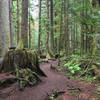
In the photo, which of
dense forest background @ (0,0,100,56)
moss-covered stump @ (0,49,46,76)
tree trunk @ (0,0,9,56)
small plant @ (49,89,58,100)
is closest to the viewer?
small plant @ (49,89,58,100)

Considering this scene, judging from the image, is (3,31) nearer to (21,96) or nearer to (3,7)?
(3,7)

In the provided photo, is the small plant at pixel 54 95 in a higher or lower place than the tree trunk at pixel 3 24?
lower

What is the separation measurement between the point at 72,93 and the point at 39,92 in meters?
1.35

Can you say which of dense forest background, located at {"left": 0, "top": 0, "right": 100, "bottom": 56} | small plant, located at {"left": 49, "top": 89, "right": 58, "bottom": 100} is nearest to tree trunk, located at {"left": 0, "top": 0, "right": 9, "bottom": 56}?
dense forest background, located at {"left": 0, "top": 0, "right": 100, "bottom": 56}

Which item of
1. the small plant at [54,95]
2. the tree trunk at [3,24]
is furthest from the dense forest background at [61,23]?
the small plant at [54,95]

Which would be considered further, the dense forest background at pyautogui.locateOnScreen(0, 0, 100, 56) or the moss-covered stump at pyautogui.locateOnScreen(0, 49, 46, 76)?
the dense forest background at pyautogui.locateOnScreen(0, 0, 100, 56)

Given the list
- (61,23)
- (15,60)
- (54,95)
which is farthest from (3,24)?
(61,23)

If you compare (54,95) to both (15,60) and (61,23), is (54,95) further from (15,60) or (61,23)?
(61,23)

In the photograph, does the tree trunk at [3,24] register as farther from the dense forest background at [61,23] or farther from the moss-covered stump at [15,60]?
the moss-covered stump at [15,60]

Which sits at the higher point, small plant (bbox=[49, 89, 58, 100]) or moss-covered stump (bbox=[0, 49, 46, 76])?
moss-covered stump (bbox=[0, 49, 46, 76])

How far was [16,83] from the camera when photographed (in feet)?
16.2

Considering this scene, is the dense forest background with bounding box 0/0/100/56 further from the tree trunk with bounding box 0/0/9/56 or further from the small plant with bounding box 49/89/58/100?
the small plant with bounding box 49/89/58/100

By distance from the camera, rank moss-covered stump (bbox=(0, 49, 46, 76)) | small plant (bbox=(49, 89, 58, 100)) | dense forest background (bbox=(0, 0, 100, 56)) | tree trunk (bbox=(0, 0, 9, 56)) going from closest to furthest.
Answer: small plant (bbox=(49, 89, 58, 100)), tree trunk (bbox=(0, 0, 9, 56)), moss-covered stump (bbox=(0, 49, 46, 76)), dense forest background (bbox=(0, 0, 100, 56))

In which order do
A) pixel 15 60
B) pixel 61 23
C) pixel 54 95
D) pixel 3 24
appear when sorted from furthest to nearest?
pixel 61 23 < pixel 15 60 < pixel 3 24 < pixel 54 95
